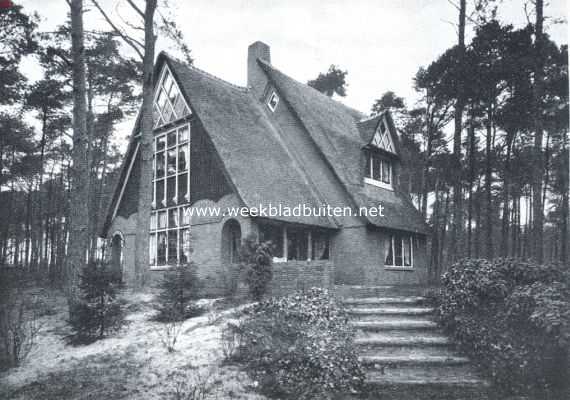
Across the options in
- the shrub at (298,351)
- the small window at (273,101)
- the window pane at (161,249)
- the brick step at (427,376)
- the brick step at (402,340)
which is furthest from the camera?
the small window at (273,101)

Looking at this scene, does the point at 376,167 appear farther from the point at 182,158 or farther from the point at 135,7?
the point at 135,7

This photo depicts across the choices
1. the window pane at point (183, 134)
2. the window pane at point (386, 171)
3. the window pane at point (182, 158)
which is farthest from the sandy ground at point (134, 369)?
the window pane at point (386, 171)

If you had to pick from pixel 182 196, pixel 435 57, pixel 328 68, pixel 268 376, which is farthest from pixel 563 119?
pixel 328 68

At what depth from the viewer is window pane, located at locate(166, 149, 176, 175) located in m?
18.0

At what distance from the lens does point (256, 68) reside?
861 inches

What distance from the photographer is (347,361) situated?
24.7 ft

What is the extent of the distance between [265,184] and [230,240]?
7.59 feet

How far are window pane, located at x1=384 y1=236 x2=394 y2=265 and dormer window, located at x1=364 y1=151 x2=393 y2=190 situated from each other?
100 inches

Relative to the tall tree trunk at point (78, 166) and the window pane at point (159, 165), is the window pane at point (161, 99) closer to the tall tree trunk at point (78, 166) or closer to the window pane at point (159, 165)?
the window pane at point (159, 165)

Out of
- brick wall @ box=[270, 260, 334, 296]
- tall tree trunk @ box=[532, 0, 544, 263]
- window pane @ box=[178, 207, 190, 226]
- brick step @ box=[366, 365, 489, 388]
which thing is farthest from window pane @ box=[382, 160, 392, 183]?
brick step @ box=[366, 365, 489, 388]

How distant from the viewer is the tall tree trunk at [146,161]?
14281mm

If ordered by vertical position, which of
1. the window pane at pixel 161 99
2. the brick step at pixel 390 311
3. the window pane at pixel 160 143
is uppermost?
the window pane at pixel 161 99

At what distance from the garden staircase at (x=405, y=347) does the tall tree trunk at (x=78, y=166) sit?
279 inches

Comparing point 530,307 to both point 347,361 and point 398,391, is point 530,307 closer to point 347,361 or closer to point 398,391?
point 398,391
